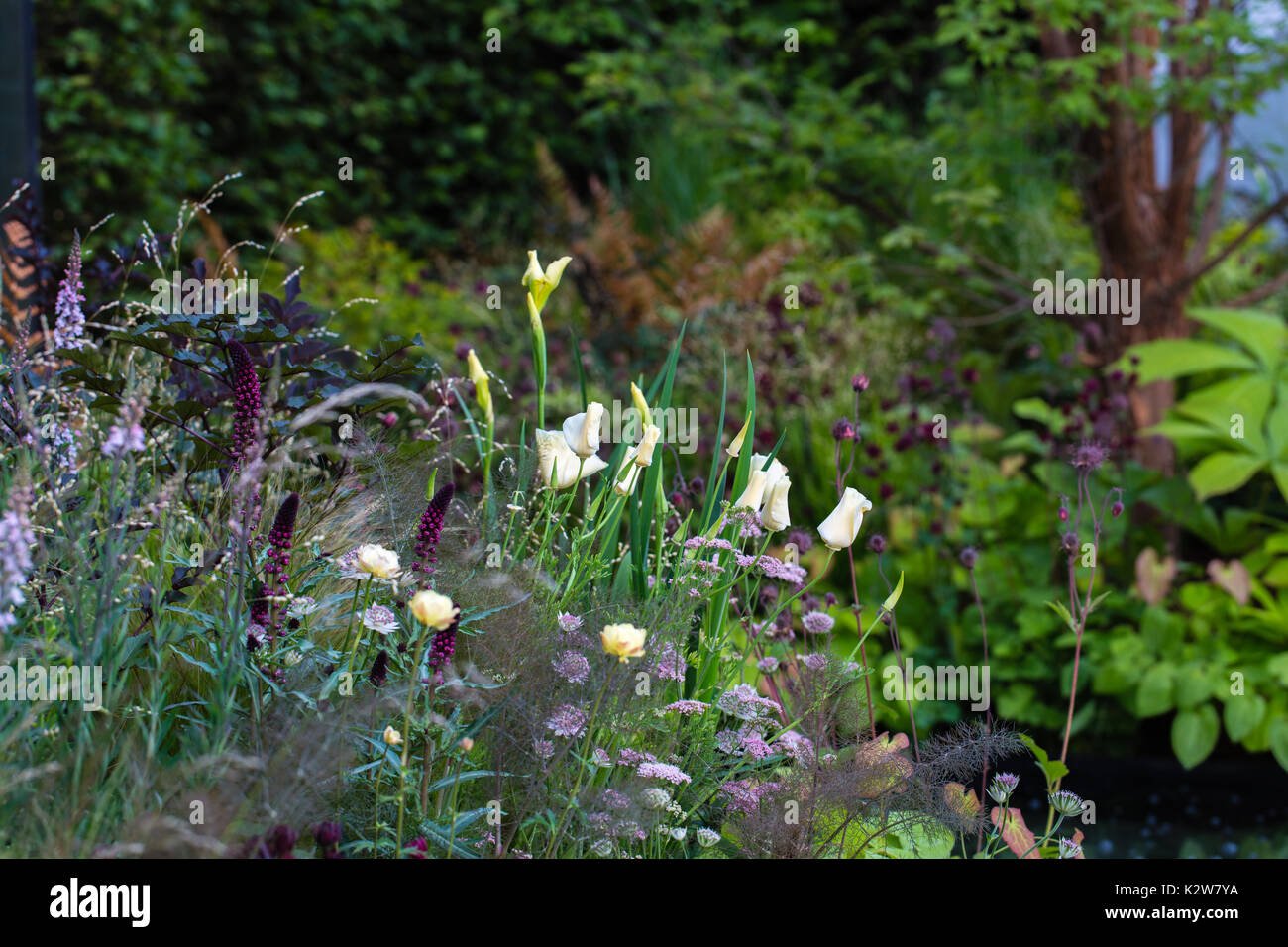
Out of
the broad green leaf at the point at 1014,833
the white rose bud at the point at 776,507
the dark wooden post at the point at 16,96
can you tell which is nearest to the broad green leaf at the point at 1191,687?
the broad green leaf at the point at 1014,833

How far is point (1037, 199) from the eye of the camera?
6723mm

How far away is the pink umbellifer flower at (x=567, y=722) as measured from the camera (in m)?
1.47

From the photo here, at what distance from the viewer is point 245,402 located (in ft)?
5.41

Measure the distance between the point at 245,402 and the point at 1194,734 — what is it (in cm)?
282

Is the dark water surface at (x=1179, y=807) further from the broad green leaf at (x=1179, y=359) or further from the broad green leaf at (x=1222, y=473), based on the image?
the broad green leaf at (x=1179, y=359)

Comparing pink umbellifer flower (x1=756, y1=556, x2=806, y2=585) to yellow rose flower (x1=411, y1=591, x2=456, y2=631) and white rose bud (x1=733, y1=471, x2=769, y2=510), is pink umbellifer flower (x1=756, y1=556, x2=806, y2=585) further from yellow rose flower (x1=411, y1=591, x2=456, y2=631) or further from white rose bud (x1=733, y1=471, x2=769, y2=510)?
yellow rose flower (x1=411, y1=591, x2=456, y2=631)

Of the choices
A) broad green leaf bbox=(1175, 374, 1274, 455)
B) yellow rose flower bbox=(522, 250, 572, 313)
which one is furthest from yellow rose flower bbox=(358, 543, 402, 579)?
broad green leaf bbox=(1175, 374, 1274, 455)

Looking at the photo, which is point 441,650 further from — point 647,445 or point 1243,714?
point 1243,714

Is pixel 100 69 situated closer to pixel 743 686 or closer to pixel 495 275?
pixel 495 275

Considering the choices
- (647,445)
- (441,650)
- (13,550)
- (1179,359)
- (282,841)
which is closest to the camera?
(282,841)

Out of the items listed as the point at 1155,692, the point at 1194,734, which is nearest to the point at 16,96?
→ the point at 1155,692
